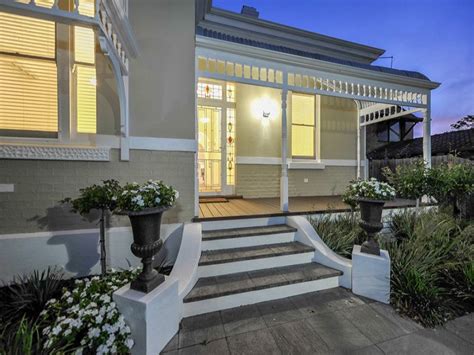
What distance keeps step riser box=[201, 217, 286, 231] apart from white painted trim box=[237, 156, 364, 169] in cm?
234

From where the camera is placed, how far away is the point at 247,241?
3.29m

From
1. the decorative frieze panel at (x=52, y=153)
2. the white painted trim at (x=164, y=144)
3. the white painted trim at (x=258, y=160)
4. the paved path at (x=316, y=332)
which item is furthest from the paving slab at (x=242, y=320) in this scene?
the white painted trim at (x=258, y=160)

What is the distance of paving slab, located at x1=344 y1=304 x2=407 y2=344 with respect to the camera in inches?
81.4

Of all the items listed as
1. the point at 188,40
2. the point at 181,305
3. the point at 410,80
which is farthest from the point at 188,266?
the point at 410,80

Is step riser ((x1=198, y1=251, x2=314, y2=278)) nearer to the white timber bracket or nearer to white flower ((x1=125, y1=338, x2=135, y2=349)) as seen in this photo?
white flower ((x1=125, y1=338, x2=135, y2=349))

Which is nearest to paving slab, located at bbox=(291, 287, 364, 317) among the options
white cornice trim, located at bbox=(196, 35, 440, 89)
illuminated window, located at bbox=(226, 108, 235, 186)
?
illuminated window, located at bbox=(226, 108, 235, 186)

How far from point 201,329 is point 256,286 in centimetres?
74

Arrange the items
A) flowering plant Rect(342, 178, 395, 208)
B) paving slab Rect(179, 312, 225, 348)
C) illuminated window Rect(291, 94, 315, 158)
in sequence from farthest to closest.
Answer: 1. illuminated window Rect(291, 94, 315, 158)
2. flowering plant Rect(342, 178, 395, 208)
3. paving slab Rect(179, 312, 225, 348)

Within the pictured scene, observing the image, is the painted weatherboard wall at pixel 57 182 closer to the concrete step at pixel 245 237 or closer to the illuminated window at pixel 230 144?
the concrete step at pixel 245 237

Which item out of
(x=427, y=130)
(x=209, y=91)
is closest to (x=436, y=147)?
(x=427, y=130)

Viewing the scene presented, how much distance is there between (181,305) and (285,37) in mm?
7456

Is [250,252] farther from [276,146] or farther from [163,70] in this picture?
[276,146]

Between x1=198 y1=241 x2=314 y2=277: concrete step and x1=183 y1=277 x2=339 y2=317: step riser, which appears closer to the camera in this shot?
x1=183 y1=277 x2=339 y2=317: step riser

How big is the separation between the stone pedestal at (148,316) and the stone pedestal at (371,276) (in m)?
2.20
